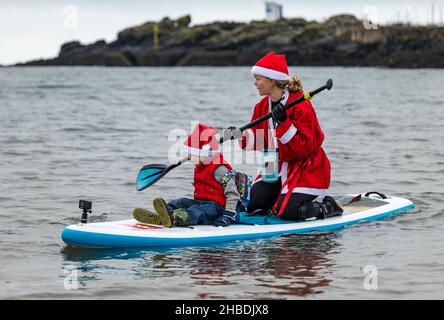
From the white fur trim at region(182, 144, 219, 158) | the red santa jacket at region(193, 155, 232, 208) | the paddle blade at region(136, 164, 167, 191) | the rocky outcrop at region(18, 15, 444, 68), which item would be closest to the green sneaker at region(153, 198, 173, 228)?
the red santa jacket at region(193, 155, 232, 208)

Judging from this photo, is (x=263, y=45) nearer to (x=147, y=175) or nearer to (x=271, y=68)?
(x=147, y=175)

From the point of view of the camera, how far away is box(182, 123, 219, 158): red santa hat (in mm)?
7738

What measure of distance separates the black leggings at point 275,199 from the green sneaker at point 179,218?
0.76m

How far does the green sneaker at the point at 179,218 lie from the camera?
7.82 metres

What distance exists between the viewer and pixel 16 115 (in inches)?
914

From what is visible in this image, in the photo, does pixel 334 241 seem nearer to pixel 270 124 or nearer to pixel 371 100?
pixel 270 124

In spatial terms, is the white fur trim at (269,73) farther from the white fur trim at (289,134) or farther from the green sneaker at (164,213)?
the green sneaker at (164,213)

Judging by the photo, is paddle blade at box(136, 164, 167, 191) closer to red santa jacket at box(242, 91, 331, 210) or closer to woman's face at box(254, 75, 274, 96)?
red santa jacket at box(242, 91, 331, 210)

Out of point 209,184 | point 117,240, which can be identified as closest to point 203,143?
point 209,184

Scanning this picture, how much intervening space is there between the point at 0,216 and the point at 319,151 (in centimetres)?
341

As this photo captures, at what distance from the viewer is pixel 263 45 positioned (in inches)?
3607

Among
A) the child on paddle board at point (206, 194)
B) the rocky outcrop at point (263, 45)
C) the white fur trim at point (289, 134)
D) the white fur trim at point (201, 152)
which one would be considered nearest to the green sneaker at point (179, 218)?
the child on paddle board at point (206, 194)
